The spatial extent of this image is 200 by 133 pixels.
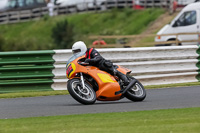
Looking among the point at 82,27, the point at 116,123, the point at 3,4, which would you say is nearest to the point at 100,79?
the point at 116,123

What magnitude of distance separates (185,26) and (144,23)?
13.9m

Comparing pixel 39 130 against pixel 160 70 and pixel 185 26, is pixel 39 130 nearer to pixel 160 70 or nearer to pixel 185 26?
pixel 160 70

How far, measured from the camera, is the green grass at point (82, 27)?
121 ft

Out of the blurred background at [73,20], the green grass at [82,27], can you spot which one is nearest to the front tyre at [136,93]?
the blurred background at [73,20]

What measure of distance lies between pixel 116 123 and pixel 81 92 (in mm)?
2174

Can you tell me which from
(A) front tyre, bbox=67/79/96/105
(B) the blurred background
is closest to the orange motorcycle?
(A) front tyre, bbox=67/79/96/105

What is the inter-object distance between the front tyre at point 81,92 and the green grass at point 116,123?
1080 mm

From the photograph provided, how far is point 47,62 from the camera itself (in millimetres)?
12508

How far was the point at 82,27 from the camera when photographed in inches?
1656

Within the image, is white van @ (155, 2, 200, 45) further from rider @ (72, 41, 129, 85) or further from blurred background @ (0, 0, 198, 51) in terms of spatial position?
rider @ (72, 41, 129, 85)

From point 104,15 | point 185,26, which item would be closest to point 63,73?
point 185,26

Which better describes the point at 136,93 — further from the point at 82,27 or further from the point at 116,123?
the point at 82,27

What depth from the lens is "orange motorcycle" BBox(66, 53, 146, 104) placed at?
903cm

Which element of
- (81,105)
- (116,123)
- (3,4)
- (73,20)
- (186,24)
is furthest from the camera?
(3,4)
